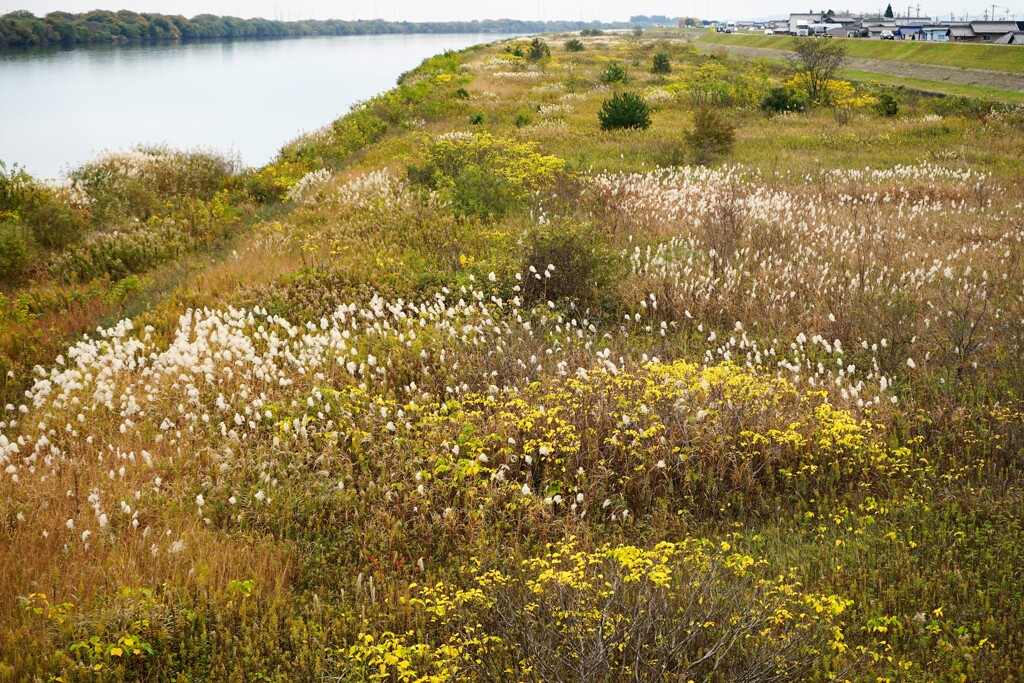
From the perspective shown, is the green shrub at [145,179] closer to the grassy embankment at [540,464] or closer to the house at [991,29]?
the grassy embankment at [540,464]

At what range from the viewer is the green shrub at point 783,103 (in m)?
27.7

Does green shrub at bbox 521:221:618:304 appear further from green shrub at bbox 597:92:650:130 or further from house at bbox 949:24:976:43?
house at bbox 949:24:976:43

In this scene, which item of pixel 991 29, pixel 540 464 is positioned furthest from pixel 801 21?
pixel 540 464

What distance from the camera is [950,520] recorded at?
5.18m

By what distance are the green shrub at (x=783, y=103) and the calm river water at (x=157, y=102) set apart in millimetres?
19231

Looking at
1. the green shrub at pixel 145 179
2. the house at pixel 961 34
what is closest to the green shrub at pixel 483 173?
the green shrub at pixel 145 179

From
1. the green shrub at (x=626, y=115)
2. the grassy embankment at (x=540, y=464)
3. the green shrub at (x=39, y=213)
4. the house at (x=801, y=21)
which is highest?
the house at (x=801, y=21)

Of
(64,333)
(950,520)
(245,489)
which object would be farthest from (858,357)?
(64,333)

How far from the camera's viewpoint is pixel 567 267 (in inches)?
385

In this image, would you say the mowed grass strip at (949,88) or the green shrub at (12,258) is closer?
the green shrub at (12,258)

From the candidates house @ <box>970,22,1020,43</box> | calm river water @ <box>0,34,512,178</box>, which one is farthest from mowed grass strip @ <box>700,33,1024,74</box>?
calm river water @ <box>0,34,512,178</box>

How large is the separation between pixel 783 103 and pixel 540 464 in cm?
2612

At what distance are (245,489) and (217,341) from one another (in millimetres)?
2769

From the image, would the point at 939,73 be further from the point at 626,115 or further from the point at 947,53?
the point at 626,115
